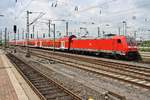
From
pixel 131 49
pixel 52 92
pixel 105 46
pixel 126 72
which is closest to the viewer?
pixel 52 92

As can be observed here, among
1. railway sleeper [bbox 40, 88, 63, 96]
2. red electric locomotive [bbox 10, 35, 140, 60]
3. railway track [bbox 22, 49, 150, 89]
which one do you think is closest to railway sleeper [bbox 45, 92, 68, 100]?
railway sleeper [bbox 40, 88, 63, 96]

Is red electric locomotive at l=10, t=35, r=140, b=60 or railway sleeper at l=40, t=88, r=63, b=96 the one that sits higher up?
red electric locomotive at l=10, t=35, r=140, b=60

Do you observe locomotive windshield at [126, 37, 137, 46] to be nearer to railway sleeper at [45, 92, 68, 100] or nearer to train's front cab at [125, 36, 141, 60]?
train's front cab at [125, 36, 141, 60]

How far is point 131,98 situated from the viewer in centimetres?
1236

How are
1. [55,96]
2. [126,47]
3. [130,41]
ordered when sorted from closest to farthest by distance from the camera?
[55,96], [126,47], [130,41]

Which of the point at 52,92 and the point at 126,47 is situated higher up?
the point at 126,47

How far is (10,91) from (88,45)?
30.1 meters

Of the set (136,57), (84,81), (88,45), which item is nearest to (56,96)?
(84,81)

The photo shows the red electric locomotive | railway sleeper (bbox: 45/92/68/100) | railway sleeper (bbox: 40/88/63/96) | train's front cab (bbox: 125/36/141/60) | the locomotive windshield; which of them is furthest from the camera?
the locomotive windshield

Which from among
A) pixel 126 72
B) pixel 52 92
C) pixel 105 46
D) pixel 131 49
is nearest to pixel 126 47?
pixel 131 49

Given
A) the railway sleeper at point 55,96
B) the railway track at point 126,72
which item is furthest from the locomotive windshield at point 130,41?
the railway sleeper at point 55,96

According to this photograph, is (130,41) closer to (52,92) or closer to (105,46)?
(105,46)

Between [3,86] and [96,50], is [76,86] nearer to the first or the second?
[3,86]

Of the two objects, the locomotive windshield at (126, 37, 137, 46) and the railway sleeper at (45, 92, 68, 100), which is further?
the locomotive windshield at (126, 37, 137, 46)
